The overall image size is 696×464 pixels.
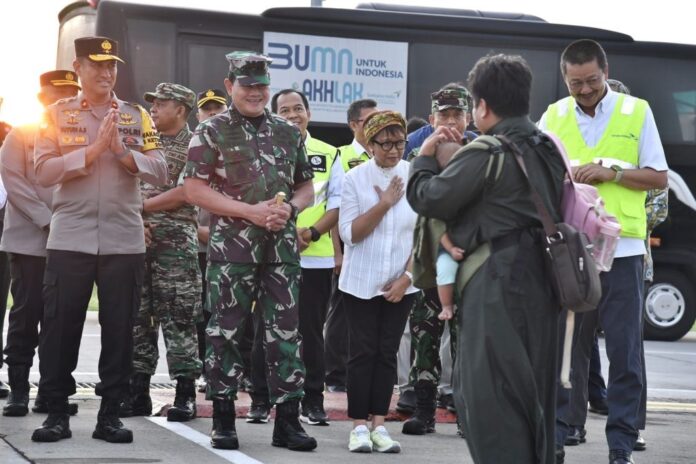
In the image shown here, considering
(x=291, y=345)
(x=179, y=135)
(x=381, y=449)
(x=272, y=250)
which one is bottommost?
(x=381, y=449)

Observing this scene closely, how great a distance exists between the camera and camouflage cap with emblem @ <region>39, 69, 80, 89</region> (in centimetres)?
854

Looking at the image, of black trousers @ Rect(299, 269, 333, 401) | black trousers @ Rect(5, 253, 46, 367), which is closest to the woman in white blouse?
black trousers @ Rect(299, 269, 333, 401)

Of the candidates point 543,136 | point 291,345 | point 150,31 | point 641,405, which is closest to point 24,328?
point 291,345

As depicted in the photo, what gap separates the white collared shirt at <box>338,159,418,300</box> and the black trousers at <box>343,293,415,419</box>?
5.3 inches

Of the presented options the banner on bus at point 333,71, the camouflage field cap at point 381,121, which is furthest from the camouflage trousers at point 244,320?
the banner on bus at point 333,71

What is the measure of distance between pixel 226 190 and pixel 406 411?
2221 millimetres

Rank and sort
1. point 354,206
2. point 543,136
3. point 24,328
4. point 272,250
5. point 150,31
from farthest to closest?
point 150,31 < point 24,328 < point 354,206 < point 272,250 < point 543,136

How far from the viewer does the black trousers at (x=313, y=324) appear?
837cm

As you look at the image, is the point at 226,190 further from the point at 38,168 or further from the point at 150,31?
the point at 150,31

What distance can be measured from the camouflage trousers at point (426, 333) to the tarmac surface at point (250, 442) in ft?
1.28

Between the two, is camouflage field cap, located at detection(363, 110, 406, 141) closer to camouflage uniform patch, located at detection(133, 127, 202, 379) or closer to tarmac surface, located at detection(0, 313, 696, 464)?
camouflage uniform patch, located at detection(133, 127, 202, 379)

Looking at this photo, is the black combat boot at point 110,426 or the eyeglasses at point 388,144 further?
the eyeglasses at point 388,144

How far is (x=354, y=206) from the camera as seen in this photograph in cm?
770

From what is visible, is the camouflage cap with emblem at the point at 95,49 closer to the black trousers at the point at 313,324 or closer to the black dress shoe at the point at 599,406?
the black trousers at the point at 313,324
